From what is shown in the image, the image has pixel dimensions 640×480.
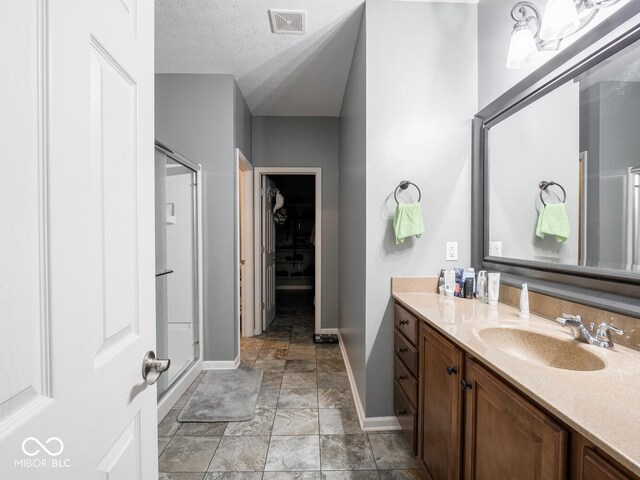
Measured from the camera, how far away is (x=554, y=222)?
1.38m

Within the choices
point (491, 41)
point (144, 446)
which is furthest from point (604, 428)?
point (491, 41)

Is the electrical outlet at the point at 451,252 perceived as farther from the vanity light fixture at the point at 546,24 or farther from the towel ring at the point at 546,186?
the vanity light fixture at the point at 546,24

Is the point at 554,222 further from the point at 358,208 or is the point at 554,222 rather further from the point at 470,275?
the point at 358,208

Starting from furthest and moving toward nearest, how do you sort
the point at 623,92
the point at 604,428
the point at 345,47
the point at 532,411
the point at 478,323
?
the point at 345,47, the point at 478,323, the point at 623,92, the point at 532,411, the point at 604,428

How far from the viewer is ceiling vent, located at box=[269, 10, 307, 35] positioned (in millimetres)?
1978

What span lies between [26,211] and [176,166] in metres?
2.19

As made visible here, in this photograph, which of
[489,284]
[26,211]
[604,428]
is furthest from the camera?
[489,284]

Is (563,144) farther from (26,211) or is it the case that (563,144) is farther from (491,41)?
(26,211)

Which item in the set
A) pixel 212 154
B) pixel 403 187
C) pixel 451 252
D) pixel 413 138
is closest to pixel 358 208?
pixel 403 187

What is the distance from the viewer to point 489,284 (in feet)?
5.35

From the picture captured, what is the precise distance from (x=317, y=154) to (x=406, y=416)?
115 inches

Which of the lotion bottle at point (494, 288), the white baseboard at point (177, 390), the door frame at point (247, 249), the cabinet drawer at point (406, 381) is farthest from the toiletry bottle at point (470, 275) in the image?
the door frame at point (247, 249)

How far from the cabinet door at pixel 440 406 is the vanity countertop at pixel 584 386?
0.09 metres

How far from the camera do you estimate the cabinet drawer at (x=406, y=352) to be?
153cm
